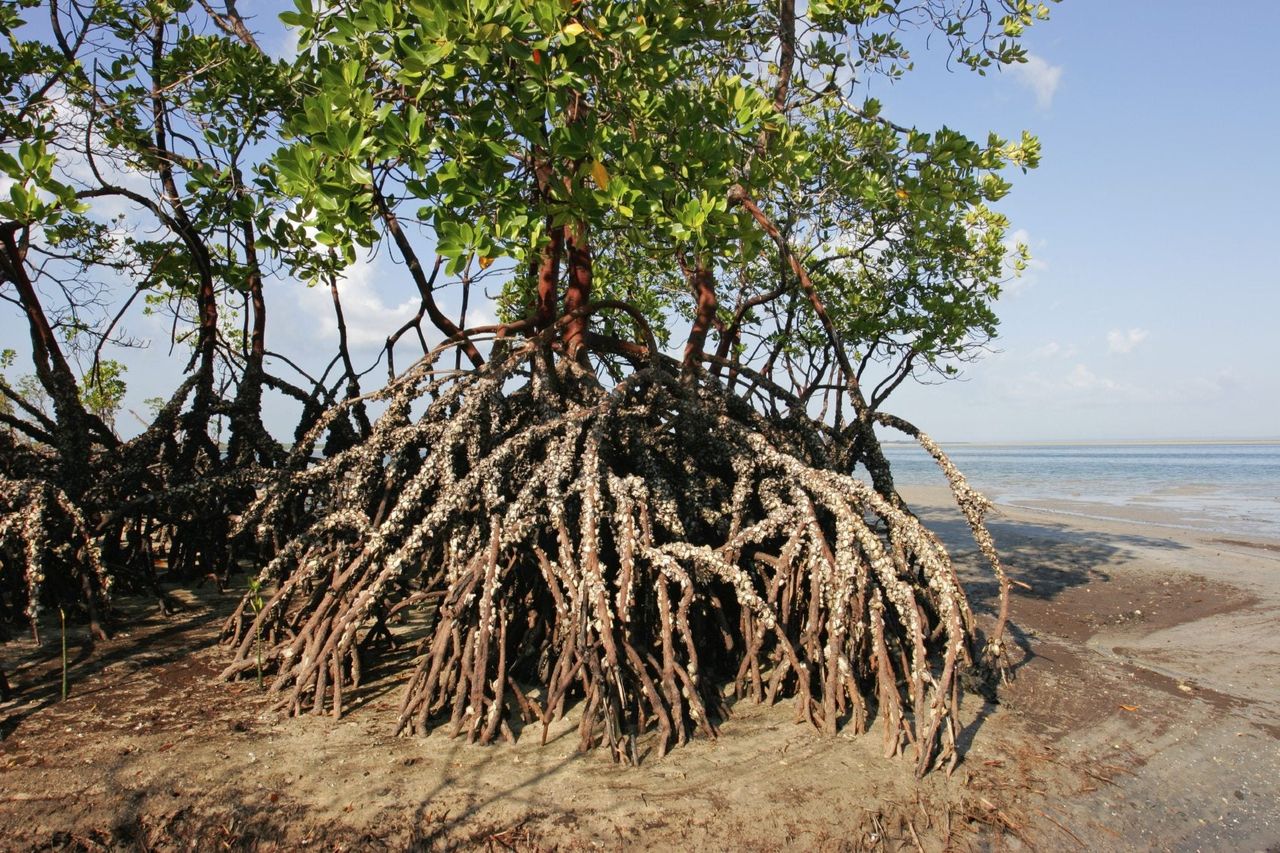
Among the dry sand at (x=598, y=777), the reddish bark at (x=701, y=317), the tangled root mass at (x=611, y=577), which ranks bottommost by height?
the dry sand at (x=598, y=777)

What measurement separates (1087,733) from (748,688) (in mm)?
1703

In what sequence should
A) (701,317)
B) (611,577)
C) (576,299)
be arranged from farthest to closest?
(701,317) < (576,299) < (611,577)

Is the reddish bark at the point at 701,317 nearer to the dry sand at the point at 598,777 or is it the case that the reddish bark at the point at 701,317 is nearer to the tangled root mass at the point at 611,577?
the tangled root mass at the point at 611,577

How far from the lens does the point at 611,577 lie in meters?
4.30

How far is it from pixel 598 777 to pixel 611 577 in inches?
46.1

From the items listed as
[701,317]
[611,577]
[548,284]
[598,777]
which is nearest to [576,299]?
[548,284]

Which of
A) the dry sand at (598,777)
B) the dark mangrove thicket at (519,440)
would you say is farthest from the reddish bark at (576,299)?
the dry sand at (598,777)

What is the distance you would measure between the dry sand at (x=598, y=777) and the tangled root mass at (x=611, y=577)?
0.20 metres

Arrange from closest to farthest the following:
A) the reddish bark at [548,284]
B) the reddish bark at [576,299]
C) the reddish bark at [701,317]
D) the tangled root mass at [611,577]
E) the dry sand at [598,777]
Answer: the dry sand at [598,777]
the tangled root mass at [611,577]
the reddish bark at [548,284]
the reddish bark at [576,299]
the reddish bark at [701,317]

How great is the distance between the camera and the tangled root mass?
3.75 meters

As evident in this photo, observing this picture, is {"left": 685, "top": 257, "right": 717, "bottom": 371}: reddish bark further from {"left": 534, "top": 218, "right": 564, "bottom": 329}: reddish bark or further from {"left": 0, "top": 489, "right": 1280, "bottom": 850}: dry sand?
{"left": 0, "top": 489, "right": 1280, "bottom": 850}: dry sand

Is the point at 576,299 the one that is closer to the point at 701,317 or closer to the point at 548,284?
the point at 548,284

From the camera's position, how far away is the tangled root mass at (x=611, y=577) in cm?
375

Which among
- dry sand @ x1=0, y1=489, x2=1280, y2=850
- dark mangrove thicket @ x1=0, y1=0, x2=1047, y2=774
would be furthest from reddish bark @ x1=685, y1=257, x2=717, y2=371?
dry sand @ x1=0, y1=489, x2=1280, y2=850
